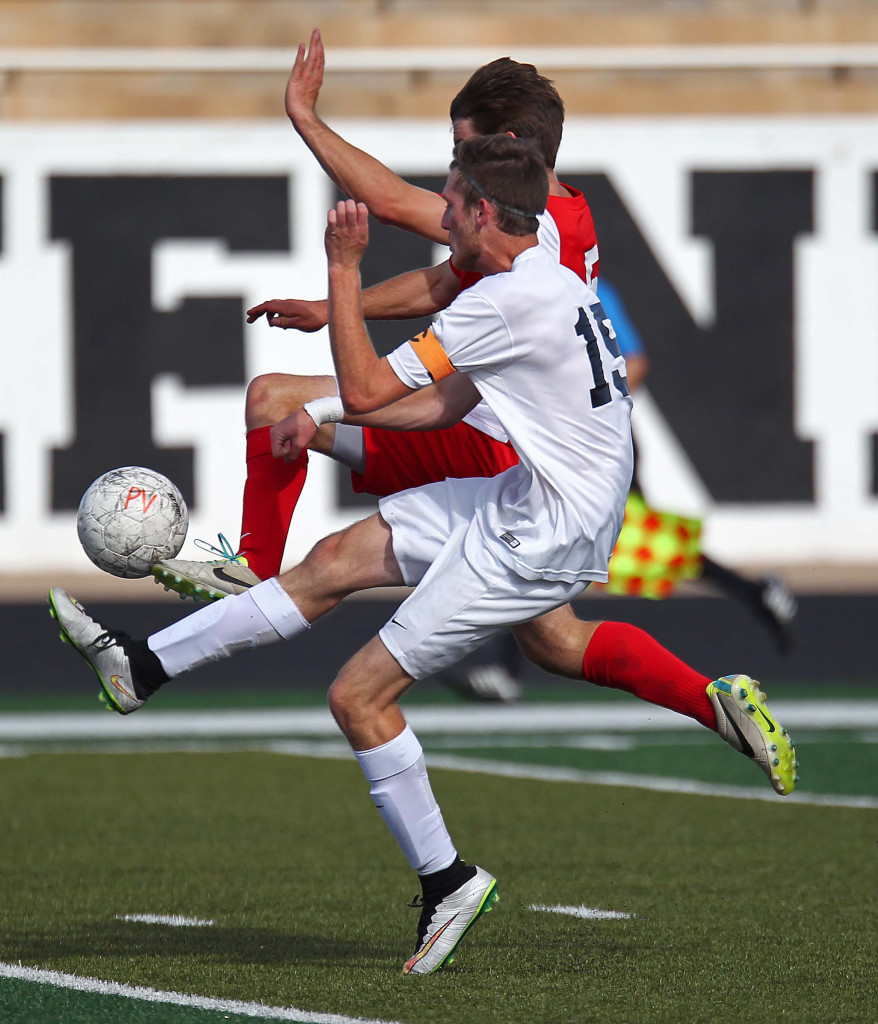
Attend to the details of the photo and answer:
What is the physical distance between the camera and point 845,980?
15.3ft

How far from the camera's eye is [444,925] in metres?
4.79

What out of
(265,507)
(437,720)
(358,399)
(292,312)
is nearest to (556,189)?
(292,312)

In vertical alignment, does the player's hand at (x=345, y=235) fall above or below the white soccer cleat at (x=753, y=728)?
above

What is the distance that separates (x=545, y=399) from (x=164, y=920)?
2070mm

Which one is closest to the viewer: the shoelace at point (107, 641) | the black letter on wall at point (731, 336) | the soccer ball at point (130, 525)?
the shoelace at point (107, 641)

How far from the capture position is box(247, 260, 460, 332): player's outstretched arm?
5.20 meters

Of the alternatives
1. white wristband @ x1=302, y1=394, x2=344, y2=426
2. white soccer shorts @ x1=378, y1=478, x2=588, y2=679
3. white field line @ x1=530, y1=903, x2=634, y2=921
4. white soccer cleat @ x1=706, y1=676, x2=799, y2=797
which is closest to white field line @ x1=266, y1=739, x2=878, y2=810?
white field line @ x1=530, y1=903, x2=634, y2=921

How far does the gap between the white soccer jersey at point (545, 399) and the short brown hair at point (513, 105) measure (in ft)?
1.42

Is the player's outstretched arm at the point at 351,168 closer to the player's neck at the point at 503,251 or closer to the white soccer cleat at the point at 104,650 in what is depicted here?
the player's neck at the point at 503,251

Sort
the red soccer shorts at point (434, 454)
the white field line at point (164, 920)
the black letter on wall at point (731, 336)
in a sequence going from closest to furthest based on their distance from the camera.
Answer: the red soccer shorts at point (434, 454), the white field line at point (164, 920), the black letter on wall at point (731, 336)

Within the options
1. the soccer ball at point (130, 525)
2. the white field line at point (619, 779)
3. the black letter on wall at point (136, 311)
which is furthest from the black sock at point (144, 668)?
the black letter on wall at point (136, 311)

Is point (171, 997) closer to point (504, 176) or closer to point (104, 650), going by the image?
point (104, 650)

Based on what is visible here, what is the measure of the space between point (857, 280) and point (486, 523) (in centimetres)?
896

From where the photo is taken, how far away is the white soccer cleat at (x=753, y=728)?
488cm
